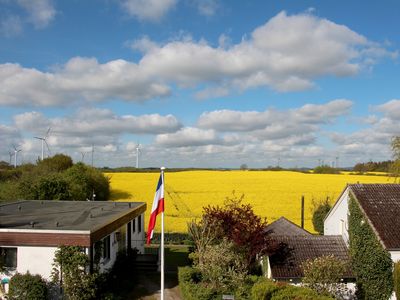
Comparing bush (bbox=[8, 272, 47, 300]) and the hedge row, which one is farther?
bush (bbox=[8, 272, 47, 300])

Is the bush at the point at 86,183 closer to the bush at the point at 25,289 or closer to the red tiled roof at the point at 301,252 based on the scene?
the bush at the point at 25,289

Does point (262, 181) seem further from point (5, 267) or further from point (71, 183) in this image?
point (5, 267)

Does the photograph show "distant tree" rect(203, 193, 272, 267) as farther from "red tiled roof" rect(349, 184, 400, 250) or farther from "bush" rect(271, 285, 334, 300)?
"bush" rect(271, 285, 334, 300)

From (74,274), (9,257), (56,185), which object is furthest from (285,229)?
(56,185)

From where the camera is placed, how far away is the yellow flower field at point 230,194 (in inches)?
1780

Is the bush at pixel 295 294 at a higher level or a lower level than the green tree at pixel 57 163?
lower

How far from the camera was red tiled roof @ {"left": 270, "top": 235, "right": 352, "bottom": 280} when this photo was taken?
71.5ft

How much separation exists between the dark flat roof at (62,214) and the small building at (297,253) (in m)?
8.36

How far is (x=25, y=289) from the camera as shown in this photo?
18094 millimetres

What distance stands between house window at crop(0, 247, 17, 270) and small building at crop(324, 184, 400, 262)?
16.3 m

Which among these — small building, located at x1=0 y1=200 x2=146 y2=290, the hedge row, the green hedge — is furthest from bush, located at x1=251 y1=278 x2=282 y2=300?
small building, located at x1=0 y1=200 x2=146 y2=290

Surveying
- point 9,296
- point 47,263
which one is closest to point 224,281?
point 47,263

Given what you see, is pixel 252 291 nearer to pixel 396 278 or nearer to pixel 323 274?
pixel 323 274

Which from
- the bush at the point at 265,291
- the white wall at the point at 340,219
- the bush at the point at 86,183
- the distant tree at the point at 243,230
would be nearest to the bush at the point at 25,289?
the bush at the point at 265,291
